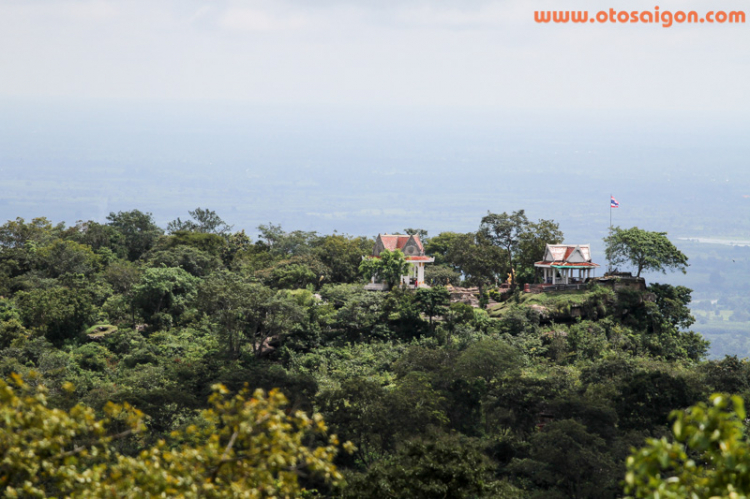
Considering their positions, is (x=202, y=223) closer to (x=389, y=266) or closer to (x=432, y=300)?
(x=389, y=266)

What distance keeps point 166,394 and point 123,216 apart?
38.7m

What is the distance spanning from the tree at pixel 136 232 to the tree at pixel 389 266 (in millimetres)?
22374

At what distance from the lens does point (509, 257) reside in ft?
159

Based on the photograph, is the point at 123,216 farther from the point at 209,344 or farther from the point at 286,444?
the point at 286,444

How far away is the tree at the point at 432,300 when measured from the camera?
39784 mm

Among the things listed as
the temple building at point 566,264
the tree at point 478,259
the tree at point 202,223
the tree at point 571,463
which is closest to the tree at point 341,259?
the tree at point 478,259

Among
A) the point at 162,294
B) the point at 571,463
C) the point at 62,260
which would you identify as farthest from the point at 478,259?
the point at 62,260

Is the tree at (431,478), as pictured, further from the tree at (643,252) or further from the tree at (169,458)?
the tree at (643,252)

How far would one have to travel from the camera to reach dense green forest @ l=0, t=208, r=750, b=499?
783 inches

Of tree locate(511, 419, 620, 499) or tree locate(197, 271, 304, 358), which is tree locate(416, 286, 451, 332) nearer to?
tree locate(197, 271, 304, 358)

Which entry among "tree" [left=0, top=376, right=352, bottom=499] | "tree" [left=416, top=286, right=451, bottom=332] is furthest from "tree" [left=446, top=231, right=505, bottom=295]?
"tree" [left=0, top=376, right=352, bottom=499]

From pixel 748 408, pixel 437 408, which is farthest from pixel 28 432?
pixel 748 408

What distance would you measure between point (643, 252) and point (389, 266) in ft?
48.1

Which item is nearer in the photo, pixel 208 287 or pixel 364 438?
pixel 364 438
